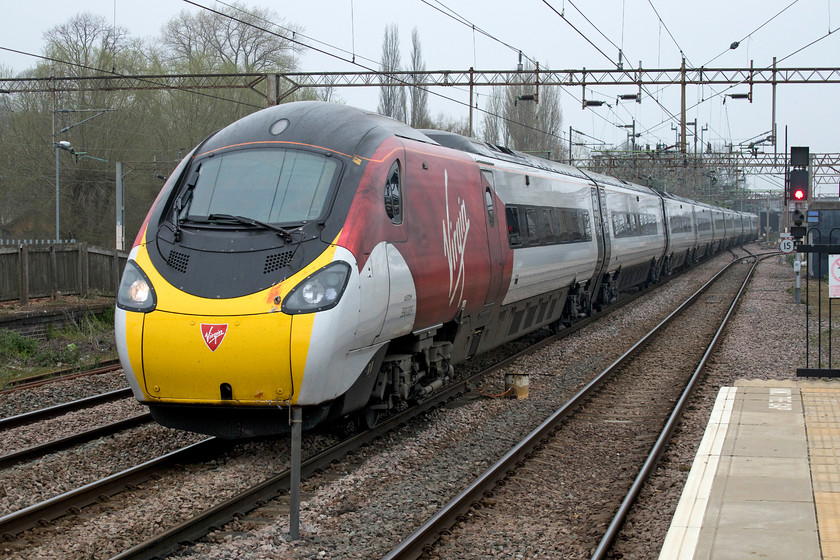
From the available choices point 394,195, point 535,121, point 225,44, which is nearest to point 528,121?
point 535,121

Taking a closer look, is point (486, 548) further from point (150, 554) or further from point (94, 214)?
point (94, 214)

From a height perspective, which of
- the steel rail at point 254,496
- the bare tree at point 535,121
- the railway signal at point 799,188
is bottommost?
the steel rail at point 254,496

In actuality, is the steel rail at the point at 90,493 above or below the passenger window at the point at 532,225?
below

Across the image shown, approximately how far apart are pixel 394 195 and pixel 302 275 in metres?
1.70

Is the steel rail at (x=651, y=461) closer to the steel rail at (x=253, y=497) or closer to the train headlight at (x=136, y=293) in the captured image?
the steel rail at (x=253, y=497)

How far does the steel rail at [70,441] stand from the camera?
24.4ft

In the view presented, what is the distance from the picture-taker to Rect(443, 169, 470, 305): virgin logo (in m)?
9.26

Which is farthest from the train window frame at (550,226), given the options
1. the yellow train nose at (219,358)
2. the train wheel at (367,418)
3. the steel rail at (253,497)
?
the yellow train nose at (219,358)

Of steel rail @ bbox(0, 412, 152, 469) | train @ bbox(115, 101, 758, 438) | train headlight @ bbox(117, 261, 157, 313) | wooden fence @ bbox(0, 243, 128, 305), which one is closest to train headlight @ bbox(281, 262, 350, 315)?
train @ bbox(115, 101, 758, 438)

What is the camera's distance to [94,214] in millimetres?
36906

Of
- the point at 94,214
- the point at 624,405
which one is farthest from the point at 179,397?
the point at 94,214

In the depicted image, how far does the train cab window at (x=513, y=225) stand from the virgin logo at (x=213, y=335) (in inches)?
229

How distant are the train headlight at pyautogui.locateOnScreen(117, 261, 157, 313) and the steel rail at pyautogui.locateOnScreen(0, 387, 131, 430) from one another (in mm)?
2764

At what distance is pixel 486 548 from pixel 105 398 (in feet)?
20.4
